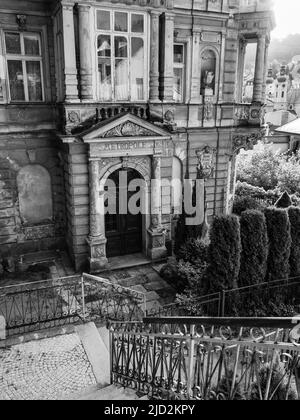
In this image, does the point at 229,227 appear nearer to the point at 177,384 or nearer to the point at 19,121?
the point at 177,384

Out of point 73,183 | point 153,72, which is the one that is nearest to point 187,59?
point 153,72

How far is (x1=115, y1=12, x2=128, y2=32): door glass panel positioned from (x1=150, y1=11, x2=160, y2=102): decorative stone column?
0.87m

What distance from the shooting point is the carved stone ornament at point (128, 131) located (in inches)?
464

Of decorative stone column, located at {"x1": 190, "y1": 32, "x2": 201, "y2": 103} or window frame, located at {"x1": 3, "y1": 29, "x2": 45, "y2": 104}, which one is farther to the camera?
decorative stone column, located at {"x1": 190, "y1": 32, "x2": 201, "y2": 103}

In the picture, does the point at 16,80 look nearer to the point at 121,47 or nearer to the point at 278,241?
the point at 121,47

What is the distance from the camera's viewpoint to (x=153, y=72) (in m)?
12.4

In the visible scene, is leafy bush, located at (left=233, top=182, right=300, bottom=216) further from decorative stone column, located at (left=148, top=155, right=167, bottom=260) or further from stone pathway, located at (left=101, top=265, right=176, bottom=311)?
stone pathway, located at (left=101, top=265, right=176, bottom=311)

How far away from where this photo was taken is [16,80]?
40.1 ft

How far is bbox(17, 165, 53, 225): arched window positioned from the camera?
12.9m

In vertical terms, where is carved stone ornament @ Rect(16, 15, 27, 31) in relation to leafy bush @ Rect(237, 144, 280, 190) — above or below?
above

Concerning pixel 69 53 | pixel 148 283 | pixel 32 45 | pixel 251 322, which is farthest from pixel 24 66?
pixel 251 322

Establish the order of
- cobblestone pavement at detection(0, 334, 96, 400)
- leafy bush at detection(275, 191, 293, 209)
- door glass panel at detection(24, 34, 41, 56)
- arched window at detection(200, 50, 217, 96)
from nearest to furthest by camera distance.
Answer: cobblestone pavement at detection(0, 334, 96, 400) → door glass panel at detection(24, 34, 41, 56) → leafy bush at detection(275, 191, 293, 209) → arched window at detection(200, 50, 217, 96)

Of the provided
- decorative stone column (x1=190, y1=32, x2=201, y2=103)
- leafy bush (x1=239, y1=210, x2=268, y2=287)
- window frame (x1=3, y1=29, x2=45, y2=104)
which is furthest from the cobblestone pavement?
decorative stone column (x1=190, y1=32, x2=201, y2=103)

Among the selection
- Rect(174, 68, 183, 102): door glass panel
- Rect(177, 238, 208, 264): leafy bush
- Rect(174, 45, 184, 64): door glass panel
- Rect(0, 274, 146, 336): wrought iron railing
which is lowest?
Rect(0, 274, 146, 336): wrought iron railing
